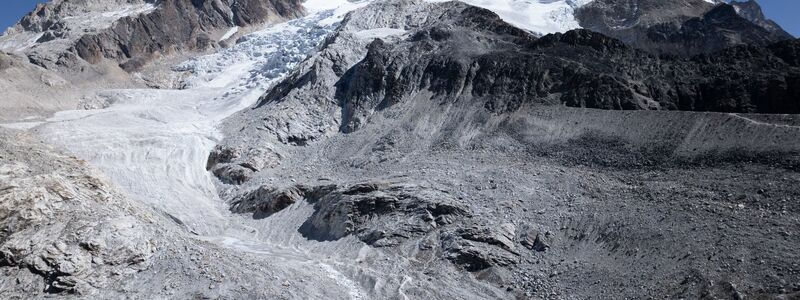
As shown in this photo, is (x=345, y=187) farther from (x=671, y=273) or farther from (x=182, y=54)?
(x=182, y=54)

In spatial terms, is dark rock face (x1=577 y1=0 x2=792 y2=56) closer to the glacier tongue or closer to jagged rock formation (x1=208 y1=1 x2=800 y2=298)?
jagged rock formation (x1=208 y1=1 x2=800 y2=298)

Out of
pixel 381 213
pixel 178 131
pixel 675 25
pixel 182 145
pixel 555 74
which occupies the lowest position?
pixel 182 145

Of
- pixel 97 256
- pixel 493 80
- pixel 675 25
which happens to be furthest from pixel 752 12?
pixel 97 256

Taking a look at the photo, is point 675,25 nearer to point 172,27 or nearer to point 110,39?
point 172,27

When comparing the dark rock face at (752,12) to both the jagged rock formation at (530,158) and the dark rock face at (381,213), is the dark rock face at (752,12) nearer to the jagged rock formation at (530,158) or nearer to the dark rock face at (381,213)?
the jagged rock formation at (530,158)

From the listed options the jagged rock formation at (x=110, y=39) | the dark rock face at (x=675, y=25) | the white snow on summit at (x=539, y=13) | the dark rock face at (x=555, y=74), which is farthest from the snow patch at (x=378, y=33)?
the jagged rock formation at (x=110, y=39)
